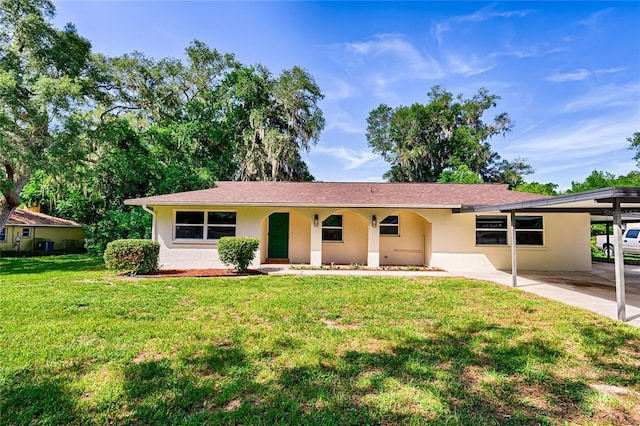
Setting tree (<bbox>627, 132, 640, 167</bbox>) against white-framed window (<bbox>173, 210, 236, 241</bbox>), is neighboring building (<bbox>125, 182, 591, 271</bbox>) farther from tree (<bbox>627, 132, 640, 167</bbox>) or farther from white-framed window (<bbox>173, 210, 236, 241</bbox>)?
tree (<bbox>627, 132, 640, 167</bbox>)

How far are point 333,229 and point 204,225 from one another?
5092 mm

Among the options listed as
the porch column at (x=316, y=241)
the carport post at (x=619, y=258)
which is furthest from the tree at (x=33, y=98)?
the carport post at (x=619, y=258)

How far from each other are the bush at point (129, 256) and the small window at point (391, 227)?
863 centimetres

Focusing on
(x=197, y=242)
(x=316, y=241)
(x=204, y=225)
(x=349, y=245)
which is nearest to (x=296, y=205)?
(x=316, y=241)

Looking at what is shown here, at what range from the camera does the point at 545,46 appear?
11.7m

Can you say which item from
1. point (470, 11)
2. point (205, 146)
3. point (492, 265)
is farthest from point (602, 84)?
point (205, 146)

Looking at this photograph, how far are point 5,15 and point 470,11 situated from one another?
59.9 feet

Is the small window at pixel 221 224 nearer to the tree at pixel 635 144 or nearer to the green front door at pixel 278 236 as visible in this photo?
the green front door at pixel 278 236

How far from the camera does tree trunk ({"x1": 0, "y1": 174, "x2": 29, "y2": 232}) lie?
38.7ft

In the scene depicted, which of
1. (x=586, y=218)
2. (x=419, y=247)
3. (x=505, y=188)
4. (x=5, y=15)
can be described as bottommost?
(x=419, y=247)

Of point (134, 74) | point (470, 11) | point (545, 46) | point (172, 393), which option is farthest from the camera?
point (134, 74)

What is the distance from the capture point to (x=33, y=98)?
1109 cm

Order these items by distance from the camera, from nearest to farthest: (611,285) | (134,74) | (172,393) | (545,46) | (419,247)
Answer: (172,393) < (611,285) < (545,46) < (419,247) < (134,74)

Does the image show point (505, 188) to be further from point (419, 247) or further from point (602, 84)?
point (602, 84)
